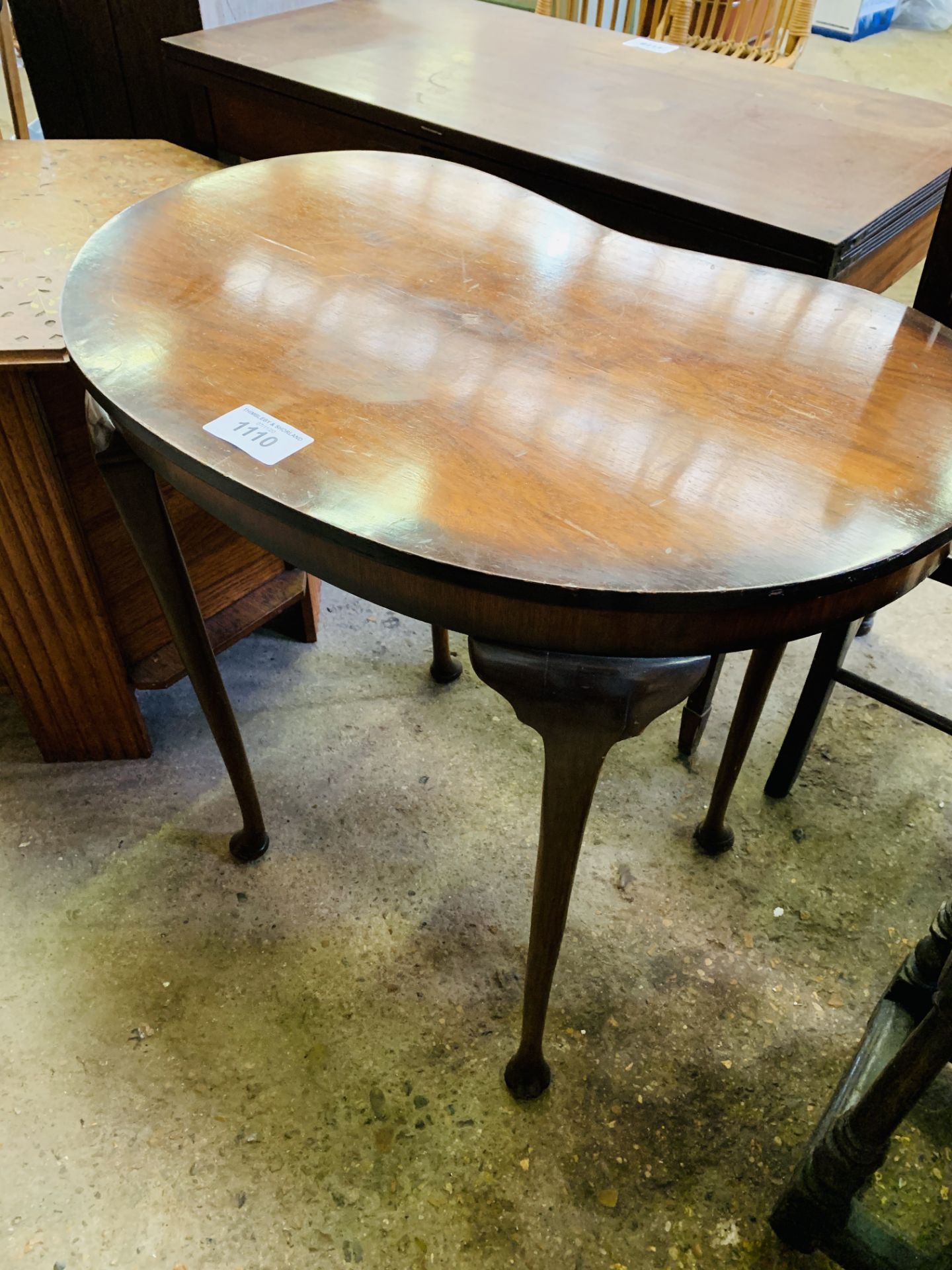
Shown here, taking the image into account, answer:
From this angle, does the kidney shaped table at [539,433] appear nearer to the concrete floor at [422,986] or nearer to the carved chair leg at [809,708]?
the concrete floor at [422,986]

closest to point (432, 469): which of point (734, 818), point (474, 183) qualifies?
point (474, 183)

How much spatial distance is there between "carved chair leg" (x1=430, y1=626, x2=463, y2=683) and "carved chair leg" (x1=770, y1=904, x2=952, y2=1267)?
91 centimetres

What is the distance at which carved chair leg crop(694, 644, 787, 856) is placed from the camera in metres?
1.24

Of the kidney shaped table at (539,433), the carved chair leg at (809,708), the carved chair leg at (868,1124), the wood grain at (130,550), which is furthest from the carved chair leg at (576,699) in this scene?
Answer: the wood grain at (130,550)

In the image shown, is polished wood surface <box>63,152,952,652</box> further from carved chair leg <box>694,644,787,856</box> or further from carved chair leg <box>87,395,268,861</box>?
carved chair leg <box>694,644,787,856</box>

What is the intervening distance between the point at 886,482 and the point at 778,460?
0.09 metres

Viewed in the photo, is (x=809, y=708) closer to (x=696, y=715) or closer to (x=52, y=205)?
(x=696, y=715)

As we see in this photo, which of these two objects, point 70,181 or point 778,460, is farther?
point 70,181

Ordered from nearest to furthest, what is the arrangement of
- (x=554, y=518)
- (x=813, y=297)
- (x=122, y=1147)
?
(x=554, y=518) < (x=813, y=297) < (x=122, y=1147)

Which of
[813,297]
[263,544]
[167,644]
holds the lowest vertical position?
[167,644]

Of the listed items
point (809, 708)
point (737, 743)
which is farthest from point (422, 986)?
point (809, 708)

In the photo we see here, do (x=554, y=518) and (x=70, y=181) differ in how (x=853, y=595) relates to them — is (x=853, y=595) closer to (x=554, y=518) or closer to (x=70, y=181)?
(x=554, y=518)

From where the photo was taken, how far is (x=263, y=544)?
2.69 feet

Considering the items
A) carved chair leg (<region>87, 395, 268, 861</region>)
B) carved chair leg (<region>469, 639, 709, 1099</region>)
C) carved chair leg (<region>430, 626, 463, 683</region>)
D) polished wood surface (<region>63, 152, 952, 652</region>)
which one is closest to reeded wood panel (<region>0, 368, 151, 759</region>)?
carved chair leg (<region>87, 395, 268, 861</region>)
